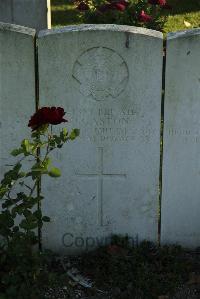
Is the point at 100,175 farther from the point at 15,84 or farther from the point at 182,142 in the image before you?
the point at 15,84

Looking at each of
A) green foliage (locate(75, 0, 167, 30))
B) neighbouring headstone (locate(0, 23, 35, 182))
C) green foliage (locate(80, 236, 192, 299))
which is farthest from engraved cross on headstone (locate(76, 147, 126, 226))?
green foliage (locate(75, 0, 167, 30))

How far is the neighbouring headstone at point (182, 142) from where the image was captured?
4465mm

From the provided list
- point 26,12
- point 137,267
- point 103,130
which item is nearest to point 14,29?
point 103,130

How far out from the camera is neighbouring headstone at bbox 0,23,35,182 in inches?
172

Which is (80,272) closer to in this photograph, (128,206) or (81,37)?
(128,206)

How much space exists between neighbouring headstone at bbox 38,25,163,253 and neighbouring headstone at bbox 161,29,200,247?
8 cm

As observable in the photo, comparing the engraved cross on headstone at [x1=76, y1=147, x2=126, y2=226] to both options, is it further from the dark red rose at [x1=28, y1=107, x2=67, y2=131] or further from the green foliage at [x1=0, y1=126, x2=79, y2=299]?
the dark red rose at [x1=28, y1=107, x2=67, y2=131]

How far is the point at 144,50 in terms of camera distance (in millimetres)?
4426

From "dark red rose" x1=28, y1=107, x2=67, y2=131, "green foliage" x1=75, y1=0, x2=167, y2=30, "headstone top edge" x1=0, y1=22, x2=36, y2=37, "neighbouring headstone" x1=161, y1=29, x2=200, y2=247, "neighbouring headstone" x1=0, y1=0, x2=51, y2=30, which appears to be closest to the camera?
"dark red rose" x1=28, y1=107, x2=67, y2=131

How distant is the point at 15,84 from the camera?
175 inches

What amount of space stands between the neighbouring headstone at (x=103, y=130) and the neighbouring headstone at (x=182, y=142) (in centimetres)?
8

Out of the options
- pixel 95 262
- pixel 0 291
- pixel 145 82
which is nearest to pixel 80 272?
pixel 95 262

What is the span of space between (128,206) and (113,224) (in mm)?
173

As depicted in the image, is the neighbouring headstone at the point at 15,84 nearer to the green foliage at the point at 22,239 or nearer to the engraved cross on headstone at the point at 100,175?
the green foliage at the point at 22,239
